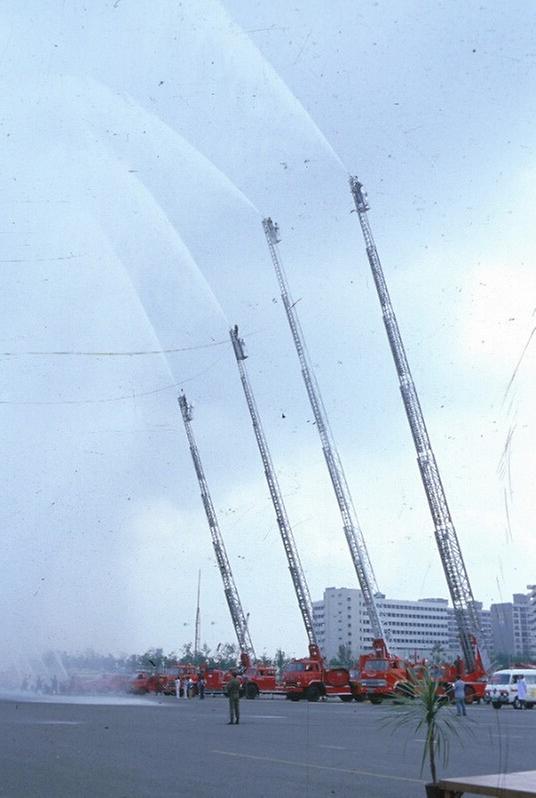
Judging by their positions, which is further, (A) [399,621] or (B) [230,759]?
(A) [399,621]

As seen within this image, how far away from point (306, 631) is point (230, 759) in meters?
56.7

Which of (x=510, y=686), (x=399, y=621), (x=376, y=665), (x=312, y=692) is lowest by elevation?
(x=312, y=692)

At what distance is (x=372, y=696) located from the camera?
183 ft

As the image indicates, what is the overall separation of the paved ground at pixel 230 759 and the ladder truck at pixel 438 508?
24.9m

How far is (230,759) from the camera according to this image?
18.8 meters

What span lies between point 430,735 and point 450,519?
4936 cm

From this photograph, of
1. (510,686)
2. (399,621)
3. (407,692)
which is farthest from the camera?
(399,621)

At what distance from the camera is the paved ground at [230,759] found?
→ 1405 centimetres

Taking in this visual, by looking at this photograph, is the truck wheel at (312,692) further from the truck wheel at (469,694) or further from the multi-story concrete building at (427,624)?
the truck wheel at (469,694)

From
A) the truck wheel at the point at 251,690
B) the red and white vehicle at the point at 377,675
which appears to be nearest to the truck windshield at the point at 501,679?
the red and white vehicle at the point at 377,675

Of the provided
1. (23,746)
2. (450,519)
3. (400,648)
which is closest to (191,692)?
(400,648)

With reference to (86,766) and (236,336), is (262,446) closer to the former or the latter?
(236,336)

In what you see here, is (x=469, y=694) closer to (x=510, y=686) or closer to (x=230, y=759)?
(x=510, y=686)

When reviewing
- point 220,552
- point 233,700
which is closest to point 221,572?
point 220,552
